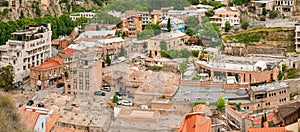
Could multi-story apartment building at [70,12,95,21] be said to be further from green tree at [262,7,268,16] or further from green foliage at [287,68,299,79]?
green foliage at [287,68,299,79]

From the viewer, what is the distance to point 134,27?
21.3 m

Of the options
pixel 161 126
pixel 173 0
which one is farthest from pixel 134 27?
pixel 161 126

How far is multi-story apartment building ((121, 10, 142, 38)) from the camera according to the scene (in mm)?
21312

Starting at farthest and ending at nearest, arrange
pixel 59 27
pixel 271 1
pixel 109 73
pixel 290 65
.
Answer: pixel 271 1 → pixel 59 27 → pixel 290 65 → pixel 109 73

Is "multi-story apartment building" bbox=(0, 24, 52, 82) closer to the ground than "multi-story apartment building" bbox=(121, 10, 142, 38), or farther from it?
closer to the ground

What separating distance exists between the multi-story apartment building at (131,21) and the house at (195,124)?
1088 centimetres

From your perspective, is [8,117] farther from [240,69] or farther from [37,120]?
[240,69]

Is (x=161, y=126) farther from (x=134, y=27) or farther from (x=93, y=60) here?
(x=134, y=27)

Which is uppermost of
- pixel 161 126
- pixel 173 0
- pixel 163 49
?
pixel 173 0

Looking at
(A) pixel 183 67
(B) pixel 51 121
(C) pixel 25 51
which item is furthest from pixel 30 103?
(A) pixel 183 67

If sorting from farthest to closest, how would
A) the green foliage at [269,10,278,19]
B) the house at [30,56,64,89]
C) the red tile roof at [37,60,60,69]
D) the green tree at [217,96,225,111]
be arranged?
the green foliage at [269,10,278,19], the red tile roof at [37,60,60,69], the house at [30,56,64,89], the green tree at [217,96,225,111]

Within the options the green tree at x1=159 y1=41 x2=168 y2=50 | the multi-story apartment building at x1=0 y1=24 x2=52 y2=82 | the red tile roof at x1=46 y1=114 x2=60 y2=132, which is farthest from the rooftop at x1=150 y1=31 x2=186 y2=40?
the red tile roof at x1=46 y1=114 x2=60 y2=132

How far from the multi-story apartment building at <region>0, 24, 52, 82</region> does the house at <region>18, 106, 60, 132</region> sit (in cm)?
545

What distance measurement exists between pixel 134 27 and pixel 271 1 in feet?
21.1
